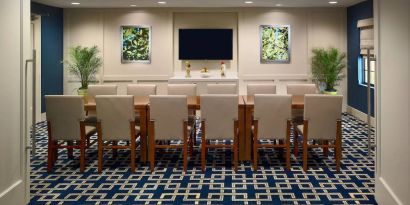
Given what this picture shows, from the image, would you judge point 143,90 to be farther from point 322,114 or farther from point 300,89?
point 322,114

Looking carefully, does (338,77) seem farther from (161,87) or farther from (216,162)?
(216,162)

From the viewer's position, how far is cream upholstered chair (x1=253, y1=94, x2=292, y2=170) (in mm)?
4660

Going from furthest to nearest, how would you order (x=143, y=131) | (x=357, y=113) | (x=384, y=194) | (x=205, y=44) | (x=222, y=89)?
1. (x=205, y=44)
2. (x=357, y=113)
3. (x=222, y=89)
4. (x=143, y=131)
5. (x=384, y=194)

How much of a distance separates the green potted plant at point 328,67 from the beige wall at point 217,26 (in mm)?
213

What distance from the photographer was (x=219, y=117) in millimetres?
4707

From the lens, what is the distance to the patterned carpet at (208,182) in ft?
12.5

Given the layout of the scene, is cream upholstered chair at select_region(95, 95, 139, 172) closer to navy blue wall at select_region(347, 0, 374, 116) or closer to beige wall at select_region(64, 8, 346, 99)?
beige wall at select_region(64, 8, 346, 99)

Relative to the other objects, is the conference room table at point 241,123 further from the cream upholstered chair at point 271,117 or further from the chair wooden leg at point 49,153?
the chair wooden leg at point 49,153

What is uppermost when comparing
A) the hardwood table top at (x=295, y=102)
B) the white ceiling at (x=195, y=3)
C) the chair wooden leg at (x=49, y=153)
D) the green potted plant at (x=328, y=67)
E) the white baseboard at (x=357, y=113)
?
the white ceiling at (x=195, y=3)

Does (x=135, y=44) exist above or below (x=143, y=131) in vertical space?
above

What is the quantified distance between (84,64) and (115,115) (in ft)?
15.0

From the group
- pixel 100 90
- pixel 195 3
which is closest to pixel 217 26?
pixel 195 3

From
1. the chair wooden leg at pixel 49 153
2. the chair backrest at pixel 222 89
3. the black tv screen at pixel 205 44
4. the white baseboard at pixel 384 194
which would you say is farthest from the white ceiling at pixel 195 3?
the white baseboard at pixel 384 194

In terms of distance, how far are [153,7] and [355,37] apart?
429cm
